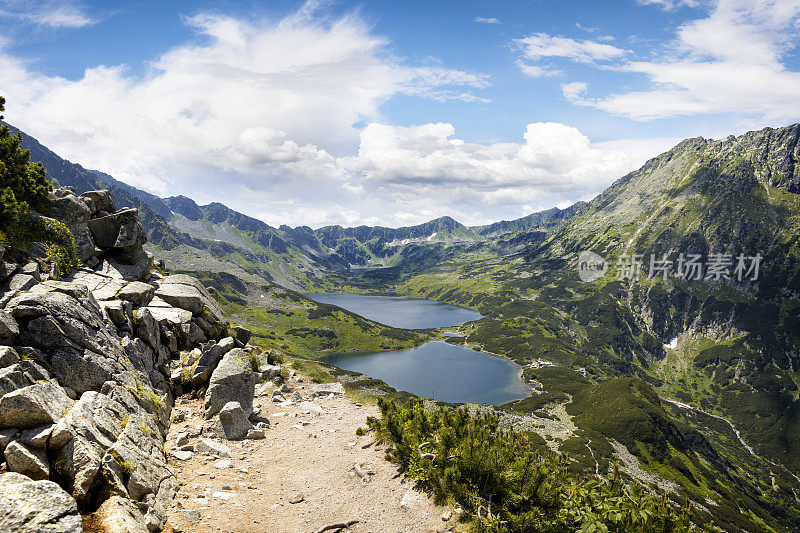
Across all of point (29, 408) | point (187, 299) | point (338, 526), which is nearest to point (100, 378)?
point (29, 408)

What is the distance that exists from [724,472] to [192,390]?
280065 millimetres

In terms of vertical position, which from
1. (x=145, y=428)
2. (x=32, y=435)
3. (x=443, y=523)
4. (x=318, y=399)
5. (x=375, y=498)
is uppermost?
(x=32, y=435)

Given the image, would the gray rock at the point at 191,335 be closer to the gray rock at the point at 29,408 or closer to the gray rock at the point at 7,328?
the gray rock at the point at 7,328

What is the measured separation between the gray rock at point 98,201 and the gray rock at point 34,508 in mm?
29236

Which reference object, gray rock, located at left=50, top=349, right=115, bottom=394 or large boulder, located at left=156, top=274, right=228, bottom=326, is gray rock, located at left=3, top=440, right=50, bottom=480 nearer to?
gray rock, located at left=50, top=349, right=115, bottom=394

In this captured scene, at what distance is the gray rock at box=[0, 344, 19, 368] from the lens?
1230 cm

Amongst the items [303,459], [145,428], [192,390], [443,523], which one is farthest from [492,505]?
[192,390]

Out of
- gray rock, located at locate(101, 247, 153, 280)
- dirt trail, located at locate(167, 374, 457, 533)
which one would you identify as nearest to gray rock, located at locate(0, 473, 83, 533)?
dirt trail, located at locate(167, 374, 457, 533)

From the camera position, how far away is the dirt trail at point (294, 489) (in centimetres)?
1355

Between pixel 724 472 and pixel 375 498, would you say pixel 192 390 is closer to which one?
pixel 375 498

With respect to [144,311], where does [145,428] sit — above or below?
below

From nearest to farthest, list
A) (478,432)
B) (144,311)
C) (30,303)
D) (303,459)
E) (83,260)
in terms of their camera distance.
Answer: (30,303)
(478,432)
(303,459)
(144,311)
(83,260)

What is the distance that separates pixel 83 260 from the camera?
26.3m

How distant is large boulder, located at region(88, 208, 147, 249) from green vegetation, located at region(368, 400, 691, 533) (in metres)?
27.2
